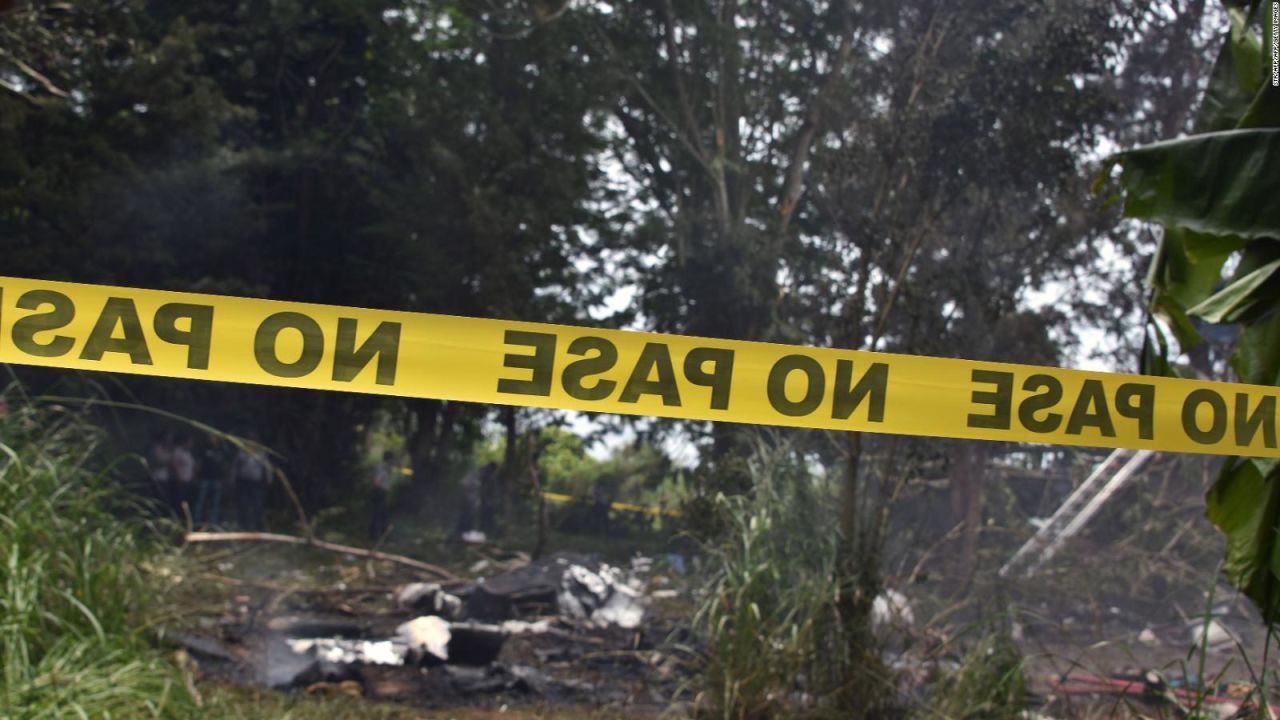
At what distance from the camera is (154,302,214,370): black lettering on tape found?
2311mm

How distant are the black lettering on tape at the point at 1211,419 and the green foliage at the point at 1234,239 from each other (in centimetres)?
64

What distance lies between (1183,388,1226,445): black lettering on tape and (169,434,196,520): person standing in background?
4.61 metres

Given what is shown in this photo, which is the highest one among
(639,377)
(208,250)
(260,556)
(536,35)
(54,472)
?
(536,35)

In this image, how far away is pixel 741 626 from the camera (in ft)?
14.6

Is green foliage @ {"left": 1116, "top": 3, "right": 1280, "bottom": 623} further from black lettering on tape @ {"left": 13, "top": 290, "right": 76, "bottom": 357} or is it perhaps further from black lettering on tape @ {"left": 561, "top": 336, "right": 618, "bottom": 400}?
black lettering on tape @ {"left": 13, "top": 290, "right": 76, "bottom": 357}

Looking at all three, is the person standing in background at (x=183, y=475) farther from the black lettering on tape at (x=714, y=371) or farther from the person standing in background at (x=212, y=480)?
the black lettering on tape at (x=714, y=371)

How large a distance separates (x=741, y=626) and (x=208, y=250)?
341 cm

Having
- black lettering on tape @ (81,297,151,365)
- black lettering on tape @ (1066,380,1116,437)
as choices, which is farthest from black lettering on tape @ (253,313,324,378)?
black lettering on tape @ (1066,380,1116,437)

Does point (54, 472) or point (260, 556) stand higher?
point (54, 472)

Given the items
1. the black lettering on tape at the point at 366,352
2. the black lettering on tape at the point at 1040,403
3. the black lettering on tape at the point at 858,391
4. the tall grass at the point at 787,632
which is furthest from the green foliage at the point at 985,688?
the black lettering on tape at the point at 366,352

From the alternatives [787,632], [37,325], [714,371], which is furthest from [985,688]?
[37,325]

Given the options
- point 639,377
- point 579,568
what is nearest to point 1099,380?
point 639,377

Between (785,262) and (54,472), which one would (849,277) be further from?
(54,472)

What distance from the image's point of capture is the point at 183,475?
19.2ft
